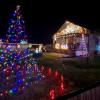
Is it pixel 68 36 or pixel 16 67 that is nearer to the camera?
pixel 16 67

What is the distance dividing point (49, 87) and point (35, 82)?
1522mm

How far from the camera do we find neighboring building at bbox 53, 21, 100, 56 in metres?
30.7

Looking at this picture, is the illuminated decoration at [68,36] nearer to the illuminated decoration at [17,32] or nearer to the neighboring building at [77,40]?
the neighboring building at [77,40]

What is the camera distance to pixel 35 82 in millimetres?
13039

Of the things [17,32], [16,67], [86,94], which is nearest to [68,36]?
[17,32]

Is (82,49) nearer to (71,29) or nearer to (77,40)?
(77,40)

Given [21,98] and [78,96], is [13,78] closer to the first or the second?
[21,98]

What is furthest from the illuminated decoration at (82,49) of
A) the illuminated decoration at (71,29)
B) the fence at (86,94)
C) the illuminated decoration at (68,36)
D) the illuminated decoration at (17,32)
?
the fence at (86,94)

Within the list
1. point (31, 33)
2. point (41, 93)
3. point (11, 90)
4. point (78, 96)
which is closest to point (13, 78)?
point (11, 90)

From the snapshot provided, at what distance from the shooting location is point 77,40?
108 feet

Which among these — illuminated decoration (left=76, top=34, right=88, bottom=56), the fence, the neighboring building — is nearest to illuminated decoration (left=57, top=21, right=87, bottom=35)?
the neighboring building

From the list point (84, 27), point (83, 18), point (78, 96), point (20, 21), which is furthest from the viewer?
point (83, 18)

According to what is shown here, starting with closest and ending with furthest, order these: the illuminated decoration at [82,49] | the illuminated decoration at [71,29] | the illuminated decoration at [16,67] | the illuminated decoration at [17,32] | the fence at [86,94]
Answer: the fence at [86,94], the illuminated decoration at [16,67], the illuminated decoration at [17,32], the illuminated decoration at [82,49], the illuminated decoration at [71,29]

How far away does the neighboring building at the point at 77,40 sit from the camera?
101 feet
